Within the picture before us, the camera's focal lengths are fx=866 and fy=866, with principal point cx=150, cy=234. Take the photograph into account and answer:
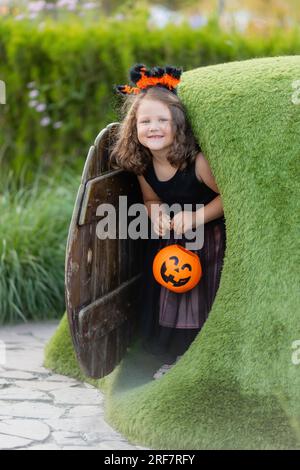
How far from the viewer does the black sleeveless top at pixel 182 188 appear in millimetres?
3686

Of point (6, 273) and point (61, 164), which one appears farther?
point (61, 164)

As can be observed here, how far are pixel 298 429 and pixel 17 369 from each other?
5.88 ft

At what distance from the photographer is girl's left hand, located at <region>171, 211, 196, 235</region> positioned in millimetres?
3699

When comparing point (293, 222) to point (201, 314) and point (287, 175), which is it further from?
point (201, 314)

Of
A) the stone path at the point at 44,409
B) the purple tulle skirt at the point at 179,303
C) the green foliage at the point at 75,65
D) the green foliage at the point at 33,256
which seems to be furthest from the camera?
the green foliage at the point at 75,65

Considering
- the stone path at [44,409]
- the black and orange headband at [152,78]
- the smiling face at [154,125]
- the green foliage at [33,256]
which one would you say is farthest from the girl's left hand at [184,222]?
the green foliage at [33,256]

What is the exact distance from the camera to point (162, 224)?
376cm

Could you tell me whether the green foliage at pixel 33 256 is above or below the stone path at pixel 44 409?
above

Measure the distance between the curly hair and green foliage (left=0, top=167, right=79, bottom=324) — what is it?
1952mm

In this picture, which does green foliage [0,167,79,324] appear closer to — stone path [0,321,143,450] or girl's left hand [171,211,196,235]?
stone path [0,321,143,450]

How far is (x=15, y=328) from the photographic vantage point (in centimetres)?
539

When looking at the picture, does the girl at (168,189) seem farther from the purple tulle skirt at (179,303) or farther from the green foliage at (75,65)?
the green foliage at (75,65)

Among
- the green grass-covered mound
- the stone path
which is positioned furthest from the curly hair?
the stone path
